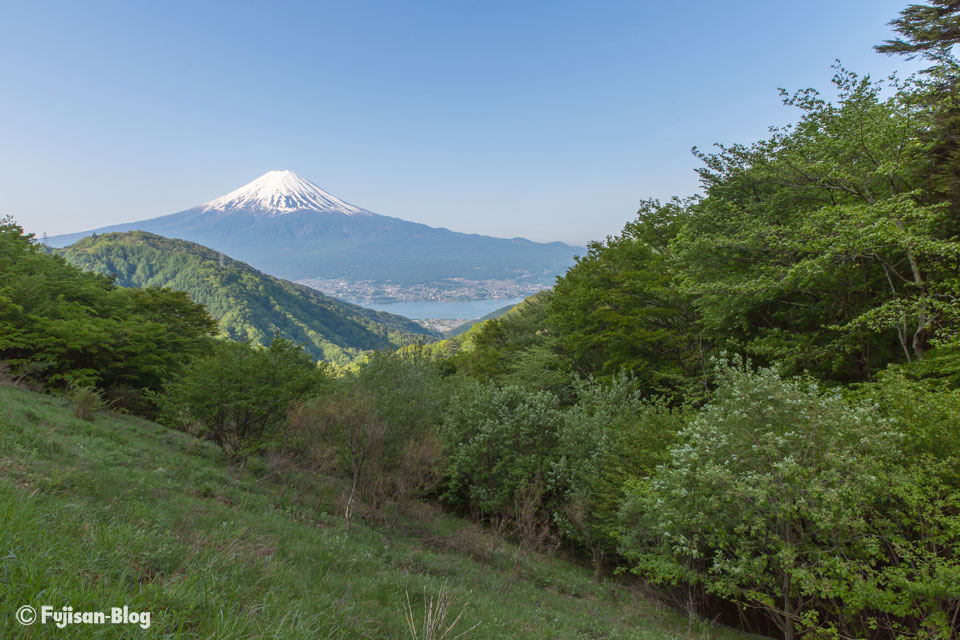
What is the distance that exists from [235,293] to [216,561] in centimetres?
16872

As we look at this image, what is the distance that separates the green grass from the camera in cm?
226

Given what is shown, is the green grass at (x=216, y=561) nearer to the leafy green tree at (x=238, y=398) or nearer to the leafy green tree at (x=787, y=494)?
the leafy green tree at (x=238, y=398)

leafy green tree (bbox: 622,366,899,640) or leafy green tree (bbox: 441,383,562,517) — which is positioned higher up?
leafy green tree (bbox: 622,366,899,640)

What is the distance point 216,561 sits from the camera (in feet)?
11.2

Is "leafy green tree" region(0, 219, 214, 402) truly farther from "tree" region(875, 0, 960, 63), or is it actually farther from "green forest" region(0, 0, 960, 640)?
"tree" region(875, 0, 960, 63)

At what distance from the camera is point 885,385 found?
9.23m

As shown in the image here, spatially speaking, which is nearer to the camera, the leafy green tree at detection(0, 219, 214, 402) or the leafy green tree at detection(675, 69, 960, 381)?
the leafy green tree at detection(675, 69, 960, 381)

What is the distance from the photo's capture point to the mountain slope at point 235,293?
13788cm

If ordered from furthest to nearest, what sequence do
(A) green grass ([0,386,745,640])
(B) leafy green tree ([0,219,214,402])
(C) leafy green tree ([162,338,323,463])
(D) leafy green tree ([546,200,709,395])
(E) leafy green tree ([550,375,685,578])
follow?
(D) leafy green tree ([546,200,709,395]), (B) leafy green tree ([0,219,214,402]), (C) leafy green tree ([162,338,323,463]), (E) leafy green tree ([550,375,685,578]), (A) green grass ([0,386,745,640])

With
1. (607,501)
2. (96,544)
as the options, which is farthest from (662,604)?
(96,544)

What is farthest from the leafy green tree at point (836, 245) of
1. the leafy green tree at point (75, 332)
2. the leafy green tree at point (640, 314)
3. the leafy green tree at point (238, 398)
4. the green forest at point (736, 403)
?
the leafy green tree at point (75, 332)

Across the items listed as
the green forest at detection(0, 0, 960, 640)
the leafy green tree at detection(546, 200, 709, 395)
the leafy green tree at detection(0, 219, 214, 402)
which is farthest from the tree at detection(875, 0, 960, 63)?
the leafy green tree at detection(0, 219, 214, 402)

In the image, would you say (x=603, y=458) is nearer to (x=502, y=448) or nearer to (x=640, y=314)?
(x=502, y=448)

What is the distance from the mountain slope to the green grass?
399 ft
